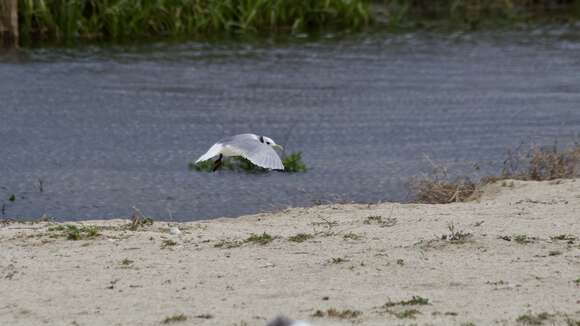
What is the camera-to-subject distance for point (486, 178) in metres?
10.9

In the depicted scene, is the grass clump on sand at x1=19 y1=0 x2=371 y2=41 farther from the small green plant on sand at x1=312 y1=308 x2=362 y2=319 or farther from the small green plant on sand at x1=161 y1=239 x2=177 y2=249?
the small green plant on sand at x1=312 y1=308 x2=362 y2=319

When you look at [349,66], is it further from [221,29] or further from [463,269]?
[463,269]

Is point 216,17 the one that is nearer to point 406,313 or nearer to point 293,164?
point 293,164

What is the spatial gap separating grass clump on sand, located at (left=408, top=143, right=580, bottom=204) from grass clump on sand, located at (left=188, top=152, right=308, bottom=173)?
152 centimetres

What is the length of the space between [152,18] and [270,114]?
7.28 meters

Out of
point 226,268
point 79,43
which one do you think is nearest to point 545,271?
point 226,268

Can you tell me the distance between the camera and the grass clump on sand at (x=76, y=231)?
830 cm

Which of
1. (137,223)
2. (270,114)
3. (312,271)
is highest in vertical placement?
(312,271)

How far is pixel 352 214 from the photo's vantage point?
9.38 m

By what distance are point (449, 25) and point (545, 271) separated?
58.8 feet

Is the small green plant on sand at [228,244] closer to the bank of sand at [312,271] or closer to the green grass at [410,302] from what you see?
the bank of sand at [312,271]

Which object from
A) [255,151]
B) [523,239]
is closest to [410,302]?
[523,239]

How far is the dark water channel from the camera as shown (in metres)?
11.7

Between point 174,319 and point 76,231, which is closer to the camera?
point 174,319
